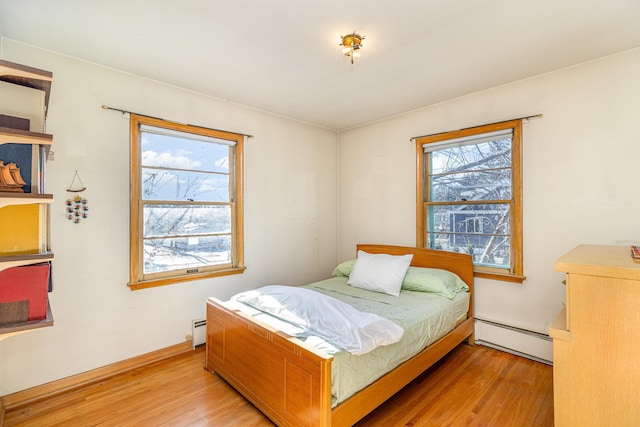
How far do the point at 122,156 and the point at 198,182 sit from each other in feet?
2.27

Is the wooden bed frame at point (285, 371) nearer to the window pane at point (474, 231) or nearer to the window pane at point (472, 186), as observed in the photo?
the window pane at point (474, 231)

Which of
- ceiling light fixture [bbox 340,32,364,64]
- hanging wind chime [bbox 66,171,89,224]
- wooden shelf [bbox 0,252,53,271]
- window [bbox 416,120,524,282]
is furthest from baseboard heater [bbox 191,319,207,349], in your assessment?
ceiling light fixture [bbox 340,32,364,64]

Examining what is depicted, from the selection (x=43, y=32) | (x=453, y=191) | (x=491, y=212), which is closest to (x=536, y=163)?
(x=491, y=212)

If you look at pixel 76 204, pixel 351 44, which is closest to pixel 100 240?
pixel 76 204

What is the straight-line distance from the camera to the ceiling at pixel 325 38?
1.76m

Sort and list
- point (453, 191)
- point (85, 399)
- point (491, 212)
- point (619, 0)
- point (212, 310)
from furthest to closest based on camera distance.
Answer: point (453, 191) → point (491, 212) → point (212, 310) → point (85, 399) → point (619, 0)

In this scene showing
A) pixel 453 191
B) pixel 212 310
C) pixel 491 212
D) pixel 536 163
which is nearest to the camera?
pixel 212 310

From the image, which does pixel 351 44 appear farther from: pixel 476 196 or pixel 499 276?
pixel 499 276

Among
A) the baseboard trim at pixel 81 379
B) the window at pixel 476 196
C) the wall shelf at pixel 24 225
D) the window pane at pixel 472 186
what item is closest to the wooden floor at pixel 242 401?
the baseboard trim at pixel 81 379

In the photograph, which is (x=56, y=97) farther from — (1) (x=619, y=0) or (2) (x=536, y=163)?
(2) (x=536, y=163)

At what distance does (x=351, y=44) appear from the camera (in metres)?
2.06

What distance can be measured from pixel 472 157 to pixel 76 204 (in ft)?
12.0

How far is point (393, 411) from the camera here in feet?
6.69

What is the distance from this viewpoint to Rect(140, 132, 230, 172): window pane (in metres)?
2.75
